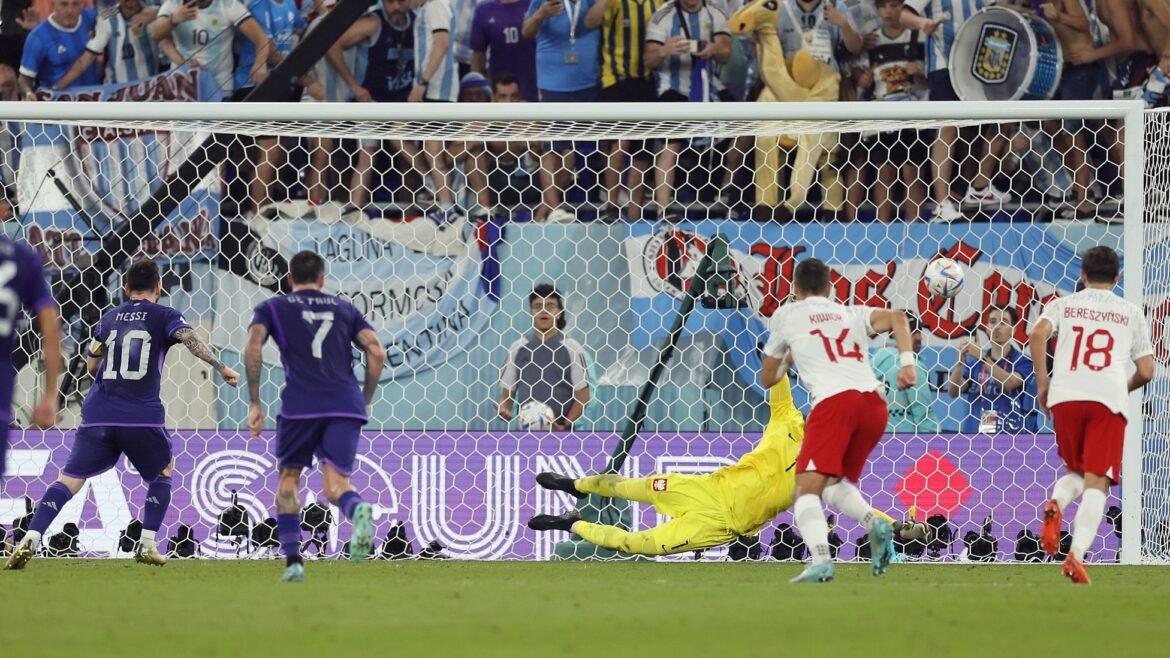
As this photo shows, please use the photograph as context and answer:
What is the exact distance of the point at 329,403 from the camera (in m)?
7.90

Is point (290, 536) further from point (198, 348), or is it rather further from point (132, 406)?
point (132, 406)

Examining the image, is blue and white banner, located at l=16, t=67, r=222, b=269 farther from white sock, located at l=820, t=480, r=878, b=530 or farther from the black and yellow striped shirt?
white sock, located at l=820, t=480, r=878, b=530

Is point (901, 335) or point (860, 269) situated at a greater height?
point (860, 269)

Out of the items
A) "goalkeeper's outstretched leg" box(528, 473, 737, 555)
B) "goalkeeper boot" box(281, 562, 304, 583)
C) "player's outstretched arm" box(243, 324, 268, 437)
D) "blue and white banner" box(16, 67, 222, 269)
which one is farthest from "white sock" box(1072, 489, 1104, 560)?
"blue and white banner" box(16, 67, 222, 269)

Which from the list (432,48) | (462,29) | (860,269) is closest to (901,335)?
(860,269)

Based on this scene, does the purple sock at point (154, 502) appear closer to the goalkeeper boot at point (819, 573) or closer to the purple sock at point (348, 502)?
the purple sock at point (348, 502)

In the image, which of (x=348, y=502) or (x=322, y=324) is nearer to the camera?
(x=348, y=502)

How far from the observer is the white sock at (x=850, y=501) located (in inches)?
314

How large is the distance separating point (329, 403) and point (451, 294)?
331 centimetres

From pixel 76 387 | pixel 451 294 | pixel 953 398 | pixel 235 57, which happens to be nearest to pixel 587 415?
pixel 451 294

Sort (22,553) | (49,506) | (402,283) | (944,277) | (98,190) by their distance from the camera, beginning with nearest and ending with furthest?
1. (22,553)
2. (49,506)
3. (944,277)
4. (402,283)
5. (98,190)

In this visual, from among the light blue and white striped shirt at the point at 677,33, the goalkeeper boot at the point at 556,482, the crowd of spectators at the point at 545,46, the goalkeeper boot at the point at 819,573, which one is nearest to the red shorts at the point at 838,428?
the goalkeeper boot at the point at 819,573

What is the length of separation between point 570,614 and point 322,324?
250cm

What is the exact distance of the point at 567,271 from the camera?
11148 millimetres
